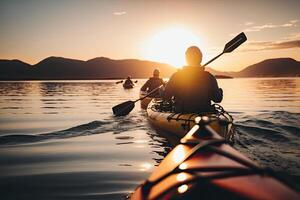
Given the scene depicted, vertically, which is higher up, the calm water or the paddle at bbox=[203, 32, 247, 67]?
the paddle at bbox=[203, 32, 247, 67]

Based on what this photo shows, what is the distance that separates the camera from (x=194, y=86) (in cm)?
816

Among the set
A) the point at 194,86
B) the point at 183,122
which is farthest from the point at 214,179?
the point at 183,122

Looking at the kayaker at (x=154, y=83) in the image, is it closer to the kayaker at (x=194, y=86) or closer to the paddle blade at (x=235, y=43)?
the paddle blade at (x=235, y=43)

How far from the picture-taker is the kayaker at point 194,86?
805 cm

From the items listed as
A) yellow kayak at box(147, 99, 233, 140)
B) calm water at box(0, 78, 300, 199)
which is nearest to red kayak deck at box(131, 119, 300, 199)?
calm water at box(0, 78, 300, 199)

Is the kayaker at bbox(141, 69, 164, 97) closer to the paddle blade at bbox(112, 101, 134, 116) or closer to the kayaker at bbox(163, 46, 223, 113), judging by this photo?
the paddle blade at bbox(112, 101, 134, 116)

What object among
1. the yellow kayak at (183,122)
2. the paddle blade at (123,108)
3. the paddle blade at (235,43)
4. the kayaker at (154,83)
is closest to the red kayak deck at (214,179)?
the yellow kayak at (183,122)

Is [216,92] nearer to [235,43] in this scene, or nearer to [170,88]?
[170,88]

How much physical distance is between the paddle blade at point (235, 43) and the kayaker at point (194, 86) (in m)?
4.08

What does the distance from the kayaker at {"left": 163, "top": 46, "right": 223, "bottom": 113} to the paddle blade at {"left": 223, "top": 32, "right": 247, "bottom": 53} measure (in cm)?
408

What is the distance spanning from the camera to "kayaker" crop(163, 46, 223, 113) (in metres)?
8.05

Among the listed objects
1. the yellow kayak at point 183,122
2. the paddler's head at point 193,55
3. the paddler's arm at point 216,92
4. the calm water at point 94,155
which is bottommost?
the calm water at point 94,155

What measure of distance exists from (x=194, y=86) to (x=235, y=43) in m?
4.60

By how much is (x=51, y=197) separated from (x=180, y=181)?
3.51 m
